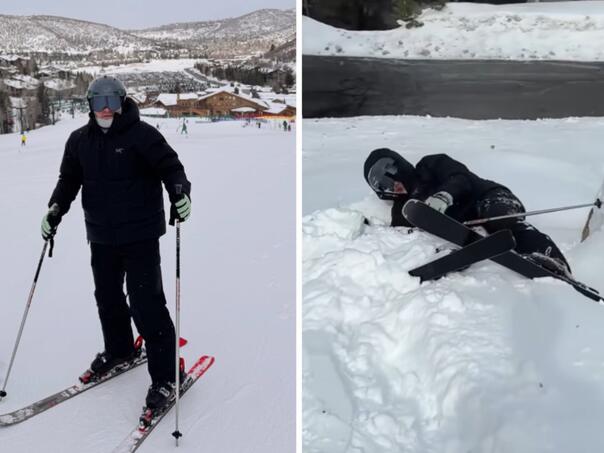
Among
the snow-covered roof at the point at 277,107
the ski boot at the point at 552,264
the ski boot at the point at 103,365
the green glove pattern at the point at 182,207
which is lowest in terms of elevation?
the ski boot at the point at 103,365

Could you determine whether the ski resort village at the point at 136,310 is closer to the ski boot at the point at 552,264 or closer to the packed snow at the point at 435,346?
the packed snow at the point at 435,346

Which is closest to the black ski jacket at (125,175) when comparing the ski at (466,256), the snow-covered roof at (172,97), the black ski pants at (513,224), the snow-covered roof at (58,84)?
the ski at (466,256)

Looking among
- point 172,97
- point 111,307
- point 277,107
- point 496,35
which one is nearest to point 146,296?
point 111,307

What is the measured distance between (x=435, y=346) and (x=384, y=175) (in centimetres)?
73

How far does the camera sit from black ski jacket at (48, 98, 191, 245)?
125 cm

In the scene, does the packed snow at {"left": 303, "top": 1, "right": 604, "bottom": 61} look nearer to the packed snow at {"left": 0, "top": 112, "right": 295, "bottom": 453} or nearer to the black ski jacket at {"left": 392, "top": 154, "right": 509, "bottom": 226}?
the packed snow at {"left": 0, "top": 112, "right": 295, "bottom": 453}

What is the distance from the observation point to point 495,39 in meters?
5.87

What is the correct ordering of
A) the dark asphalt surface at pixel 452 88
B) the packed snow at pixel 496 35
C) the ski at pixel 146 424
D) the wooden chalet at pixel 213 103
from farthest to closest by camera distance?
the packed snow at pixel 496 35
the wooden chalet at pixel 213 103
the dark asphalt surface at pixel 452 88
the ski at pixel 146 424

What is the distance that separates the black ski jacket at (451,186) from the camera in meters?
1.75

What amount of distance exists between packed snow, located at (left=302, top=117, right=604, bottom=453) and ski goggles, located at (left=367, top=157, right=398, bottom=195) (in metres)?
0.11

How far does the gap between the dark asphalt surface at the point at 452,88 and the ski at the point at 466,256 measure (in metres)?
2.33

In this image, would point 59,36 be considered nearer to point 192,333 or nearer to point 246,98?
Result: point 246,98

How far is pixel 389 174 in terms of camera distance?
1845mm

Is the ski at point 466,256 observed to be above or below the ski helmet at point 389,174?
below
